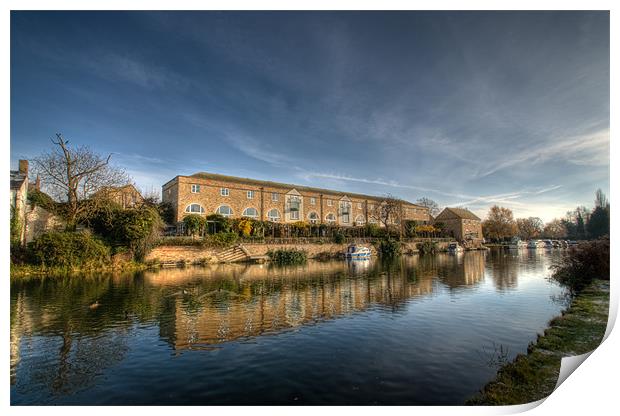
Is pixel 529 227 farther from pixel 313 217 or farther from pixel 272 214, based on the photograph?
pixel 272 214

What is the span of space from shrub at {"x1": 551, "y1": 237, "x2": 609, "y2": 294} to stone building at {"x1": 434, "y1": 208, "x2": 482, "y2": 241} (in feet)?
123

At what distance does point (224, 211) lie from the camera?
2975 centimetres

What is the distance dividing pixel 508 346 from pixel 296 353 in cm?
386

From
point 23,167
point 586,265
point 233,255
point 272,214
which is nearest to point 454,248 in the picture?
point 272,214

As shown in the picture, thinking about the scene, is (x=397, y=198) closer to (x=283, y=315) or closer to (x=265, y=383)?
(x=283, y=315)

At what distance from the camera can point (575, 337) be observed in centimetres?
571

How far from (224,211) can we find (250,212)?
112 inches

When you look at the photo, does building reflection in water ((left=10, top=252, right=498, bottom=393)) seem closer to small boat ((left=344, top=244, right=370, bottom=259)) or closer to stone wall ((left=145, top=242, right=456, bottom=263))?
stone wall ((left=145, top=242, right=456, bottom=263))

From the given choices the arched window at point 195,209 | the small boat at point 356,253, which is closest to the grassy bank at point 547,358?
the small boat at point 356,253

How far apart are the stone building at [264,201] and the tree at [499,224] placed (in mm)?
26802

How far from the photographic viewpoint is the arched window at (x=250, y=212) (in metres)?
Result: 31.3

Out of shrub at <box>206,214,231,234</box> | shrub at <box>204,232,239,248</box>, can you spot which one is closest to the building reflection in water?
shrub at <box>204,232,239,248</box>

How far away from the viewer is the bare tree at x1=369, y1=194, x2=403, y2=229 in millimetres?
40938
